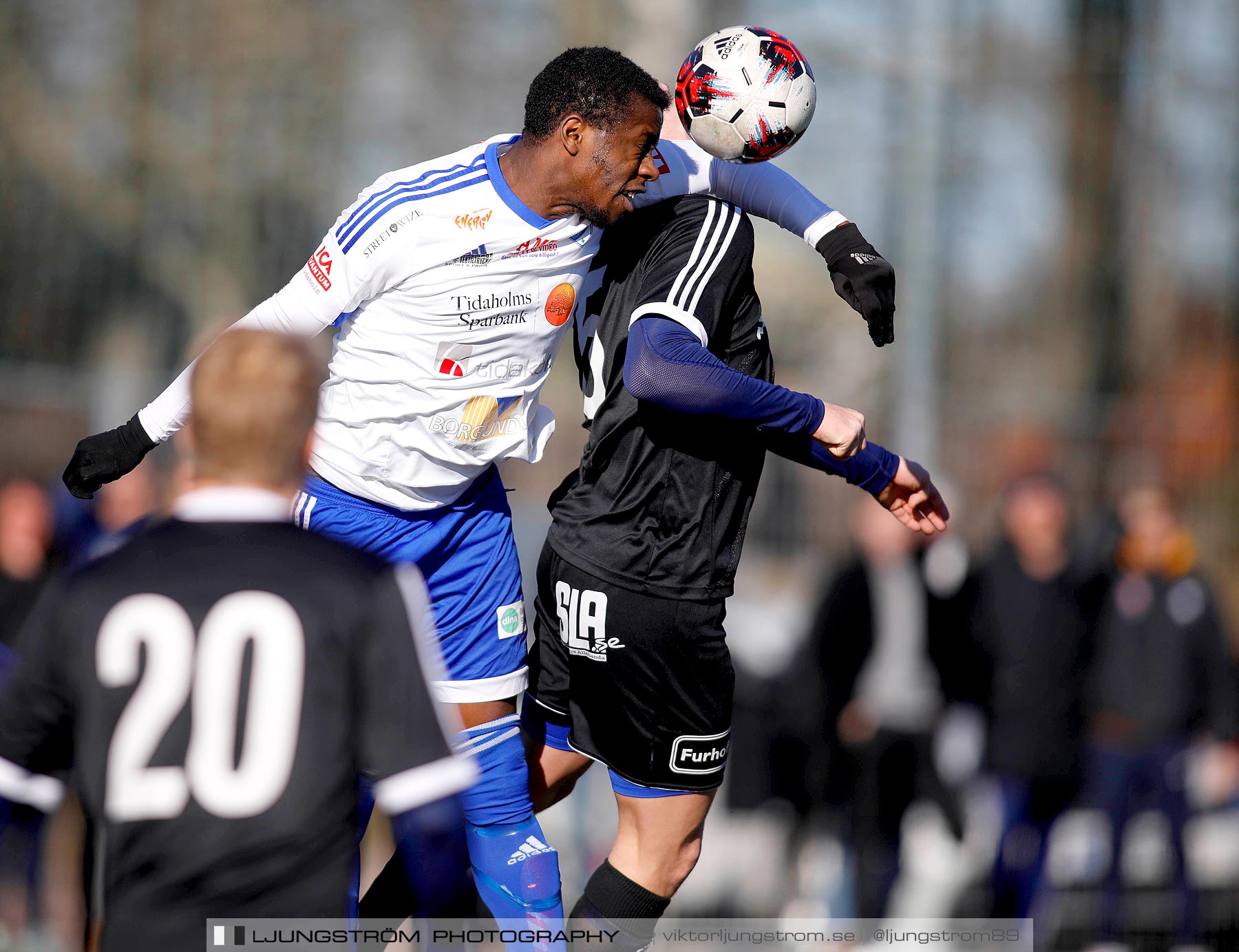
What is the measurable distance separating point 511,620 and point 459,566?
226 millimetres

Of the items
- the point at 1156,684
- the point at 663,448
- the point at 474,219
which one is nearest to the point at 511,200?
the point at 474,219

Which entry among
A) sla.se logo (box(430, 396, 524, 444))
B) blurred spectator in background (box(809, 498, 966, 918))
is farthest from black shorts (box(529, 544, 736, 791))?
blurred spectator in background (box(809, 498, 966, 918))

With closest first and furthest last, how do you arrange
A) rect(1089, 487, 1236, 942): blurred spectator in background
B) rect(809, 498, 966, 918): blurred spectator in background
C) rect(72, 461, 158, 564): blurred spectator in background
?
rect(72, 461, 158, 564): blurred spectator in background → rect(809, 498, 966, 918): blurred spectator in background → rect(1089, 487, 1236, 942): blurred spectator in background

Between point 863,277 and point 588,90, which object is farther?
point 863,277

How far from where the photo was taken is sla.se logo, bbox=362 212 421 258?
3352 millimetres

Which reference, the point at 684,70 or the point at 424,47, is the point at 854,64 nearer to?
the point at 684,70

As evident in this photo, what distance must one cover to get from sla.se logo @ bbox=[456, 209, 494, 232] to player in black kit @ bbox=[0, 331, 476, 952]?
112cm

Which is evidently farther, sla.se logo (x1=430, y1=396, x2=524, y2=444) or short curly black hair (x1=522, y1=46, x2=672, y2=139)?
sla.se logo (x1=430, y1=396, x2=524, y2=444)

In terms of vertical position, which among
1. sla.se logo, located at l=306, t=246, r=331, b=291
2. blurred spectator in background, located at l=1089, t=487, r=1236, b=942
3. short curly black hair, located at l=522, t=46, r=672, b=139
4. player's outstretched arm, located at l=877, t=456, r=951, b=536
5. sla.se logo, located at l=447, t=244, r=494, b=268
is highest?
short curly black hair, located at l=522, t=46, r=672, b=139

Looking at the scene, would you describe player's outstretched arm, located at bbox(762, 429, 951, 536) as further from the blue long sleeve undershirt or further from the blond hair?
the blond hair

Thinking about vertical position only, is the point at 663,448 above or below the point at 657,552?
above

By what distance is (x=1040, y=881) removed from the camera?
7.32 meters

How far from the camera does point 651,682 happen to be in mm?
3725

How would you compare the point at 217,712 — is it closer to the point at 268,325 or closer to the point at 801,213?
the point at 268,325
